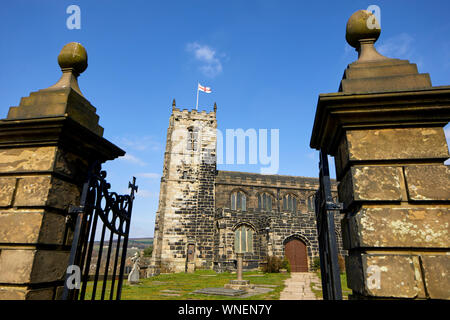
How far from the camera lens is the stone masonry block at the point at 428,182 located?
6.81 feet

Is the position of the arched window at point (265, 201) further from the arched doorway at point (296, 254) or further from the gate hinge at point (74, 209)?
the gate hinge at point (74, 209)

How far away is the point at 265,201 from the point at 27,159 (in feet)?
85.7

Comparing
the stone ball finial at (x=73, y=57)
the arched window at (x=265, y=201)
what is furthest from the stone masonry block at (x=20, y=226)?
the arched window at (x=265, y=201)

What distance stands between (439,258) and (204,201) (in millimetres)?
22904

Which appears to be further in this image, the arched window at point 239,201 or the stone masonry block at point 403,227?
the arched window at point 239,201

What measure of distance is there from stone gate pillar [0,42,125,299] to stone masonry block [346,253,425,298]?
269cm

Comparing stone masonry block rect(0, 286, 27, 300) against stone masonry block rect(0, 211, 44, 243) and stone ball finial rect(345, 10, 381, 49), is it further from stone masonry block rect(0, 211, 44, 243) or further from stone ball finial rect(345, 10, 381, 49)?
stone ball finial rect(345, 10, 381, 49)

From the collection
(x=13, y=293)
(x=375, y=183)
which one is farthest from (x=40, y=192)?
(x=375, y=183)

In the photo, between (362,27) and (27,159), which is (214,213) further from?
(362,27)

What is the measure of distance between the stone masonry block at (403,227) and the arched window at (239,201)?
81.2 feet

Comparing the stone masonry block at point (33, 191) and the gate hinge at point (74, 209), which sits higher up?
the stone masonry block at point (33, 191)

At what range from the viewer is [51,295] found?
254 centimetres

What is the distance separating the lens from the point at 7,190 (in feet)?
8.52
